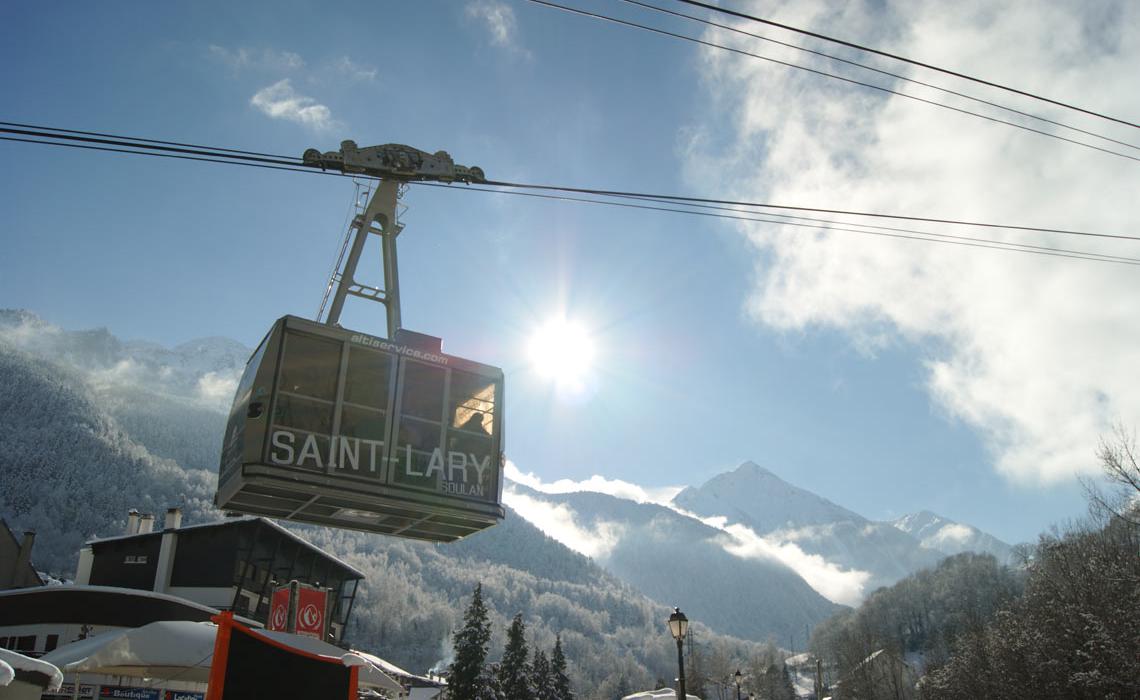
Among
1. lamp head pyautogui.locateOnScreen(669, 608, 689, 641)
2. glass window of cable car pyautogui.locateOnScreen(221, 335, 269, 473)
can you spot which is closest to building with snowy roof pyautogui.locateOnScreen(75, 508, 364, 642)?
lamp head pyautogui.locateOnScreen(669, 608, 689, 641)

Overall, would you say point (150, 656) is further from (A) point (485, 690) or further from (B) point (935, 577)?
(B) point (935, 577)

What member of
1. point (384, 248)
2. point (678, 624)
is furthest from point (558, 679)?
point (384, 248)

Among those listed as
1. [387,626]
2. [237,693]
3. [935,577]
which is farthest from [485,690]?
[935,577]

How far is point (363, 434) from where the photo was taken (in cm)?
1328

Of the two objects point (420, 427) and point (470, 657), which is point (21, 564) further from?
point (420, 427)

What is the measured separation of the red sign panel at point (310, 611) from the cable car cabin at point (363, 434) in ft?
4.45

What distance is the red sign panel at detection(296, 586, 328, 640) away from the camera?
41.7ft

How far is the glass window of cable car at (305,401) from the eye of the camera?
12594 millimetres

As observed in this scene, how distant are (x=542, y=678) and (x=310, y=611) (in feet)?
199

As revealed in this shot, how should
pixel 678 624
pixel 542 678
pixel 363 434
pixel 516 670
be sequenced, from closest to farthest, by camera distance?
pixel 363 434, pixel 678 624, pixel 516 670, pixel 542 678

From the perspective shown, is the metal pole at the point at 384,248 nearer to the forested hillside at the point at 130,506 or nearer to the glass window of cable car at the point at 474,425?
the glass window of cable car at the point at 474,425

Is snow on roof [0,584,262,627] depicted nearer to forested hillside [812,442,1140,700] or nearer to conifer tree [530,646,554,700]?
forested hillside [812,442,1140,700]

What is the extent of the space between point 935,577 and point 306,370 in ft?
542

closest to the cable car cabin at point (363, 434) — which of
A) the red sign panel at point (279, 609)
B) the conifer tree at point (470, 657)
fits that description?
the red sign panel at point (279, 609)
